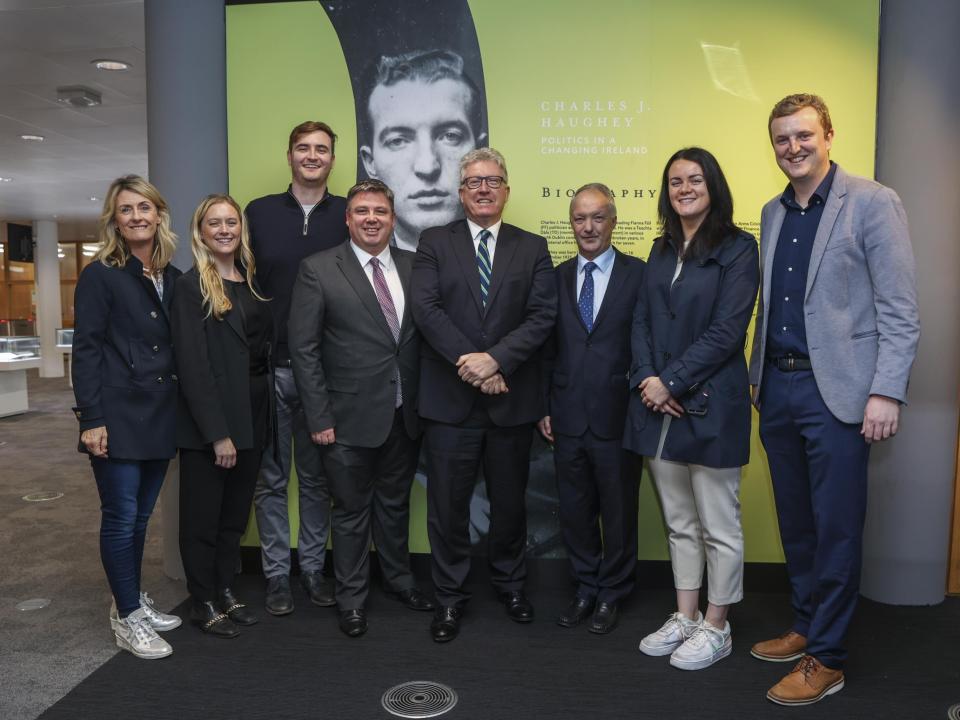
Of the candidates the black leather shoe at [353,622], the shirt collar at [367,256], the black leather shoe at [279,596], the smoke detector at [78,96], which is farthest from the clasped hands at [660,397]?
the smoke detector at [78,96]

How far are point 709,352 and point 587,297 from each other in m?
0.58

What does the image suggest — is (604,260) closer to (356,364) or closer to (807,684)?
(356,364)

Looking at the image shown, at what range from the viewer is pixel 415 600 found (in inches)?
125

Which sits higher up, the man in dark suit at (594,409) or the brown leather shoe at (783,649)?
the man in dark suit at (594,409)

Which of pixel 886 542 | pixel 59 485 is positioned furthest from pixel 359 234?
pixel 59 485

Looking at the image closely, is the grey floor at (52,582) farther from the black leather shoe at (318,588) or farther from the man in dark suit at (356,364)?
the man in dark suit at (356,364)

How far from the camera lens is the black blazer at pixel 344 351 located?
114 inches

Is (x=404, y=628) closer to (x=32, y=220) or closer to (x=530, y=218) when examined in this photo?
(x=530, y=218)

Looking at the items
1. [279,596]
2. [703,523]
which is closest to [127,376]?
[279,596]

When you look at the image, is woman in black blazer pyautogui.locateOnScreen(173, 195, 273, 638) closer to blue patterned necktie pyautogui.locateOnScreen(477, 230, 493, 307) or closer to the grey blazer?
blue patterned necktie pyautogui.locateOnScreen(477, 230, 493, 307)

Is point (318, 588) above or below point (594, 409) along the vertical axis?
below

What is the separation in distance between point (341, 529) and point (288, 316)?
0.93 m

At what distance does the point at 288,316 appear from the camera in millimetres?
3180

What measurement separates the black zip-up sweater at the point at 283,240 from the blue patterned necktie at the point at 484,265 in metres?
0.72
